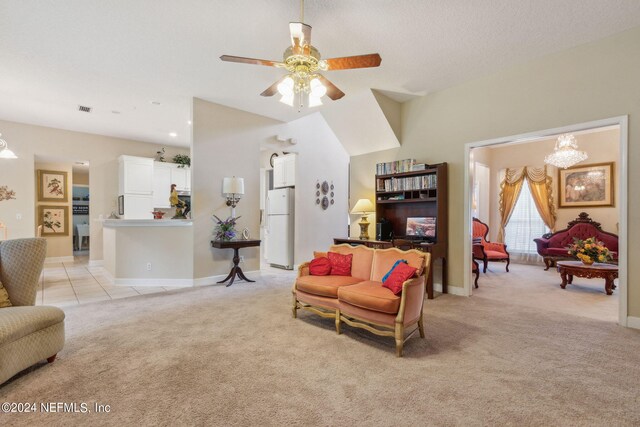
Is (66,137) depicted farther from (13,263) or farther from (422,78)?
(422,78)

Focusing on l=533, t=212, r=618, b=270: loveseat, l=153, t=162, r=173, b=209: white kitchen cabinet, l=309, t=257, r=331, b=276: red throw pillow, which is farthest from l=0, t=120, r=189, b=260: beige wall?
l=533, t=212, r=618, b=270: loveseat

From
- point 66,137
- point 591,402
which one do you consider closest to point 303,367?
point 591,402

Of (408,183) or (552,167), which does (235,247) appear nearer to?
(408,183)

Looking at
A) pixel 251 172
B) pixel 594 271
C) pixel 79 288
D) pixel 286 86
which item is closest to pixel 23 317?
pixel 286 86

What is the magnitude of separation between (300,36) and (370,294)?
85.6 inches

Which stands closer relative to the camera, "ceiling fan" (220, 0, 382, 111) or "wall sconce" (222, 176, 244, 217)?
"ceiling fan" (220, 0, 382, 111)

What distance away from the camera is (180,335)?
2.96m

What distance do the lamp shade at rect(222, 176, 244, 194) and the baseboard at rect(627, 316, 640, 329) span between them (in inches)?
202

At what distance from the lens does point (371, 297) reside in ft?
8.86

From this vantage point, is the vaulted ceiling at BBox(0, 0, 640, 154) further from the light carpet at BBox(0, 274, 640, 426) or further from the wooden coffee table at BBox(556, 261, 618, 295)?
the wooden coffee table at BBox(556, 261, 618, 295)

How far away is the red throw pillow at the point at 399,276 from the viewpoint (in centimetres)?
269

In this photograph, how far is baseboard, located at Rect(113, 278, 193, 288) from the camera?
5.01 m

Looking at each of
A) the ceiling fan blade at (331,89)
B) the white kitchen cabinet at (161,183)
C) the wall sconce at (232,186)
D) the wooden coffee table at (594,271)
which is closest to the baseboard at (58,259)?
the white kitchen cabinet at (161,183)

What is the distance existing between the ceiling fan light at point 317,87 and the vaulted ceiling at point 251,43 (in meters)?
0.70
